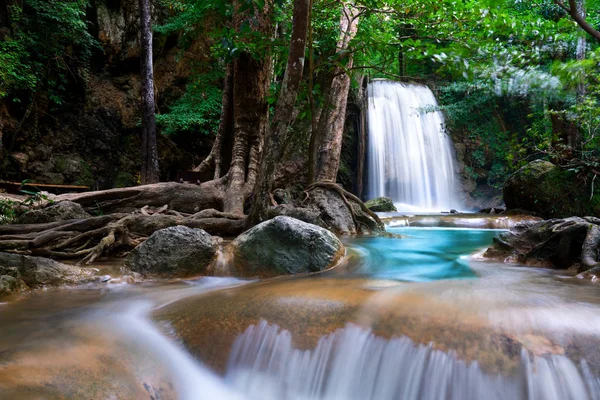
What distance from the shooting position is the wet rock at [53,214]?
5.42 meters

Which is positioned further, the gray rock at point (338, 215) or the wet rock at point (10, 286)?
the gray rock at point (338, 215)

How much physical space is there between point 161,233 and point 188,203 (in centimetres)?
344

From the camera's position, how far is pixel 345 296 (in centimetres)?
297

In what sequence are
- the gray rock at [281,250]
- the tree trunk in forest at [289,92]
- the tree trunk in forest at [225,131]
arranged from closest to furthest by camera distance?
the gray rock at [281,250] < the tree trunk in forest at [289,92] < the tree trunk in forest at [225,131]

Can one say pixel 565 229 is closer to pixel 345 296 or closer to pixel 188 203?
pixel 345 296

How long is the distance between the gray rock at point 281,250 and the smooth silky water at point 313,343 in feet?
2.78

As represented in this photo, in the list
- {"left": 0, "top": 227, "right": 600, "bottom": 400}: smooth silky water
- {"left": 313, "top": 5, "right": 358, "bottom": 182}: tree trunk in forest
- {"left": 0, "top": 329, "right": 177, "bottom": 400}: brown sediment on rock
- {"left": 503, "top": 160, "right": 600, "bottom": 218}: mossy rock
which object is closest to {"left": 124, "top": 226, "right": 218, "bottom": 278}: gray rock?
{"left": 0, "top": 227, "right": 600, "bottom": 400}: smooth silky water

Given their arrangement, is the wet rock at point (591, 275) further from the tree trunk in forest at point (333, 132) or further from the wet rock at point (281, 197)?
the tree trunk in forest at point (333, 132)

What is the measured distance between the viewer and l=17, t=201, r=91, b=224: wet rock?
5.42 metres

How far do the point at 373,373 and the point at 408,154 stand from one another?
16.3 metres

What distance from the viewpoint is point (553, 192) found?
10.1 meters

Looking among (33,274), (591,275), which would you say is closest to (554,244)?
(591,275)

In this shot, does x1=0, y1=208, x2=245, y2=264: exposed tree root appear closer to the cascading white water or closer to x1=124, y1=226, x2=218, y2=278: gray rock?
x1=124, y1=226, x2=218, y2=278: gray rock

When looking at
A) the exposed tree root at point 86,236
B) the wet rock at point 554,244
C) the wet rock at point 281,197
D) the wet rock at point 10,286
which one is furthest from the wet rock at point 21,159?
the wet rock at point 554,244
